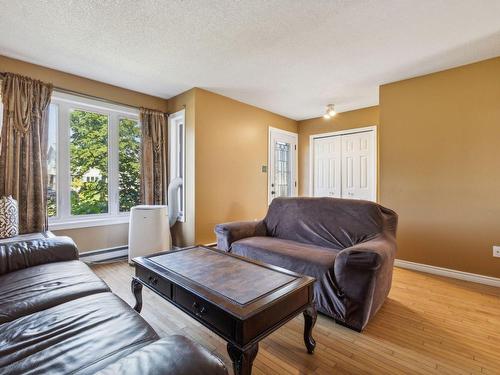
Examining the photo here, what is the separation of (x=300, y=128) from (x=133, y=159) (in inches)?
136

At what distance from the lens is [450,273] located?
9.58ft

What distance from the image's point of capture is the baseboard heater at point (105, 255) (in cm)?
330

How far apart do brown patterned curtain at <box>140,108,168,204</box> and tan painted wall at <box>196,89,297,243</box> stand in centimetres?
73

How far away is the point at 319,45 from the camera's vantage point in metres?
2.50

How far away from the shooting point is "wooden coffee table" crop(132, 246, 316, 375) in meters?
1.14

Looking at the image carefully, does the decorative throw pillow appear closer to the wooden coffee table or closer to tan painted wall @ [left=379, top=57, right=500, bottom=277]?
the wooden coffee table

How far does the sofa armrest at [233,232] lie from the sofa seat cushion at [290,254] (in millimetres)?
72

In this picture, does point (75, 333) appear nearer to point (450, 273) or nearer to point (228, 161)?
point (228, 161)

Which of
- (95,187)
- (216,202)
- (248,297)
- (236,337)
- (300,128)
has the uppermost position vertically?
(300,128)

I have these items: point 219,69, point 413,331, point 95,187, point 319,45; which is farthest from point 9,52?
point 413,331

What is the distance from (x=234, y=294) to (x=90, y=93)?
3.38 metres

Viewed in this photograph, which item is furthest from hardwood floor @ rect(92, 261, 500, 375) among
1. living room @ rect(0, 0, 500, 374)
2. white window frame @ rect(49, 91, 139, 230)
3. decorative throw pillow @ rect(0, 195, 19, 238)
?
white window frame @ rect(49, 91, 139, 230)

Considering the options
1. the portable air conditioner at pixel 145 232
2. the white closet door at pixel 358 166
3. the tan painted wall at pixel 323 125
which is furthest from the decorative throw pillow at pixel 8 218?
the white closet door at pixel 358 166

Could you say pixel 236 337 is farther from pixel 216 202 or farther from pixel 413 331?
pixel 216 202
